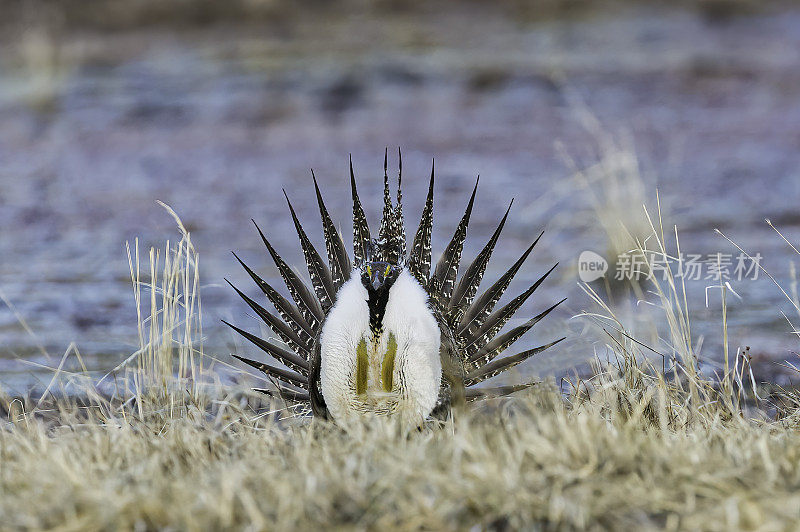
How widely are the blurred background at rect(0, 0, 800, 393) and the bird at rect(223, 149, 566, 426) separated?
0.99 metres

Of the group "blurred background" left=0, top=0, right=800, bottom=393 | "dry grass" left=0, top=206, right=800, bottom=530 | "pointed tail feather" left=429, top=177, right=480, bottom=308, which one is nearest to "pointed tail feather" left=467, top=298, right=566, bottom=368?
"pointed tail feather" left=429, top=177, right=480, bottom=308

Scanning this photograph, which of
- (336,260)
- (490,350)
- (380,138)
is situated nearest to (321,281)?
(336,260)

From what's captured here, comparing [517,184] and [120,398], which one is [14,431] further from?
[517,184]

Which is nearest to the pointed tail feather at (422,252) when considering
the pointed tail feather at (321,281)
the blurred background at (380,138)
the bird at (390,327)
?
the bird at (390,327)

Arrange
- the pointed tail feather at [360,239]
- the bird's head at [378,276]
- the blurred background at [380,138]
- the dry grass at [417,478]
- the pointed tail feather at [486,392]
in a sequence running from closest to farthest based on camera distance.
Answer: the dry grass at [417,478], the bird's head at [378,276], the pointed tail feather at [360,239], the pointed tail feather at [486,392], the blurred background at [380,138]

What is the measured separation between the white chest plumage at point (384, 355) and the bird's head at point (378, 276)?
0.04m

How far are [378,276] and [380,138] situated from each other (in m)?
6.82

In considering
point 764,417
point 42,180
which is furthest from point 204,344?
point 42,180

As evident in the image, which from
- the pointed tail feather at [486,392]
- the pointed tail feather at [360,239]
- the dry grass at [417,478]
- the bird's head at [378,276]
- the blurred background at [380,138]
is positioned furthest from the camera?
the blurred background at [380,138]

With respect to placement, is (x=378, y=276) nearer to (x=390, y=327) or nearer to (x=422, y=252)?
(x=390, y=327)

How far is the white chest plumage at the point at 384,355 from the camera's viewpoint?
2.73 m

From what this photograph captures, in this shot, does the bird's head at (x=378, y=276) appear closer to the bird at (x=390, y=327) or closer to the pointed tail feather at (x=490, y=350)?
the bird at (x=390, y=327)

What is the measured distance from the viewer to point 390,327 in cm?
272

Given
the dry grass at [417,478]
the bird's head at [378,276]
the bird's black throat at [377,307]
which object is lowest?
the dry grass at [417,478]
